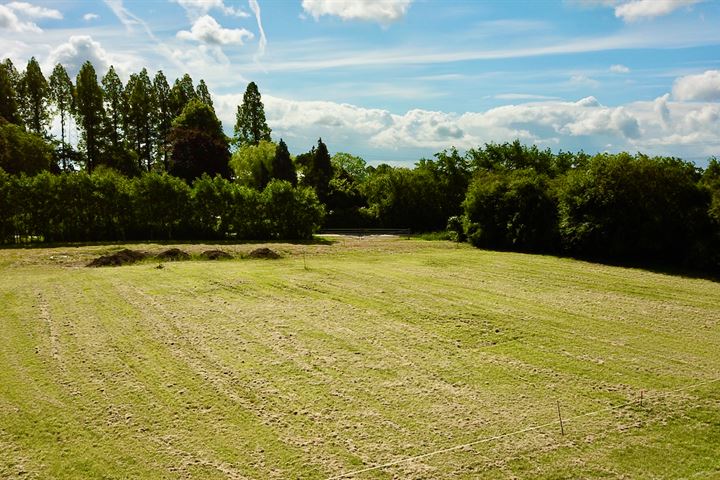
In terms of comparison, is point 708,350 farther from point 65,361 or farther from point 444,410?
point 65,361

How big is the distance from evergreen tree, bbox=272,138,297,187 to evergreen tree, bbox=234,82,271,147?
38.2 feet

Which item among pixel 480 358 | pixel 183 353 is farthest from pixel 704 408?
pixel 183 353

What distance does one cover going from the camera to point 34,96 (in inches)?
1880

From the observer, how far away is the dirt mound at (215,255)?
70.6 ft

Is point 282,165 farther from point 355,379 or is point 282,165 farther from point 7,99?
point 355,379

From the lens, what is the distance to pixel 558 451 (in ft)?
20.2

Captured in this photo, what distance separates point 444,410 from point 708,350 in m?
5.74

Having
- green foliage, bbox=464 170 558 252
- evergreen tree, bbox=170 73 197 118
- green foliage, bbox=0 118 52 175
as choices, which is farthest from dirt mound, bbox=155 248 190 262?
evergreen tree, bbox=170 73 197 118

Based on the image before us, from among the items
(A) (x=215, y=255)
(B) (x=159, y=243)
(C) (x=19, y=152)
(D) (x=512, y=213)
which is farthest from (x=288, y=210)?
(C) (x=19, y=152)

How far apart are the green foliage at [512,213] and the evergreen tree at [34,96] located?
4075cm

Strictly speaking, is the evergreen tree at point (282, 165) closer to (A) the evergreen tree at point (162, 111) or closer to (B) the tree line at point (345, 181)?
(B) the tree line at point (345, 181)

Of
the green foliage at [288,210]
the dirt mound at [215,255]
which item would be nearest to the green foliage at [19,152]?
the green foliage at [288,210]

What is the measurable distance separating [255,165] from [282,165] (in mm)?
3502

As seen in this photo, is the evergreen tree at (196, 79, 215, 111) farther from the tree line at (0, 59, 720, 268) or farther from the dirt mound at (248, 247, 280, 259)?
the dirt mound at (248, 247, 280, 259)
